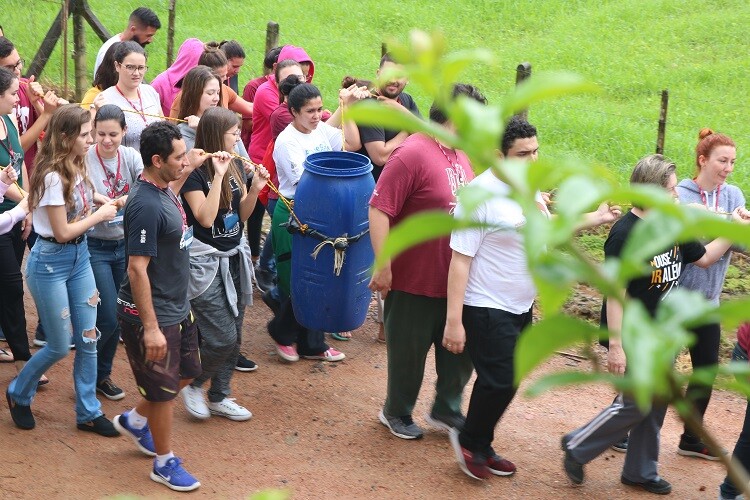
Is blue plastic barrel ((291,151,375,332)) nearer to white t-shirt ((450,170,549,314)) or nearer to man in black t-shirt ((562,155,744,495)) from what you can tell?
white t-shirt ((450,170,549,314))

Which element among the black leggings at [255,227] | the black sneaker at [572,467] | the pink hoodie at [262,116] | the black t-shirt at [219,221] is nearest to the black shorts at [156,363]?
the black t-shirt at [219,221]

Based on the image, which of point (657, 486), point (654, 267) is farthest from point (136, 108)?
point (657, 486)

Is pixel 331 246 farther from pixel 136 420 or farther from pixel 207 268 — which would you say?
pixel 136 420

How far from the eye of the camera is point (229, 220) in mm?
5254

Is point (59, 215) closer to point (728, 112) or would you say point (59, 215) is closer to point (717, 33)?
point (728, 112)

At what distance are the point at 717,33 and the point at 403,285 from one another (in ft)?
38.2

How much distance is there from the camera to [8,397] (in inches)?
207

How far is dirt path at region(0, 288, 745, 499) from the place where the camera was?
16.3ft

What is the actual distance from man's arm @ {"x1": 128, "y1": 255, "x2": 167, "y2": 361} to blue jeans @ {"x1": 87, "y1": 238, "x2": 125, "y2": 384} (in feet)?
2.93

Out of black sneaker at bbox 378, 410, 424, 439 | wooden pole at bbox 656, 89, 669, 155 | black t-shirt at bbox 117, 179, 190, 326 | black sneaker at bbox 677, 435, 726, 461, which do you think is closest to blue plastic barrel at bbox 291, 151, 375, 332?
black sneaker at bbox 378, 410, 424, 439

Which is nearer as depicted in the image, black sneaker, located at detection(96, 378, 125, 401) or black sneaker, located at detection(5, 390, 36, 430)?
black sneaker, located at detection(5, 390, 36, 430)

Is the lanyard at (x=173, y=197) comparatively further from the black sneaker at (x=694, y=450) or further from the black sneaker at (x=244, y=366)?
the black sneaker at (x=694, y=450)

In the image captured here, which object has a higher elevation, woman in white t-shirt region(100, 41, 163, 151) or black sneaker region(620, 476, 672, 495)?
woman in white t-shirt region(100, 41, 163, 151)

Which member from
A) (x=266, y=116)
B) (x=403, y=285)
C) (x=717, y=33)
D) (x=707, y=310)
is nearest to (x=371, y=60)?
(x=717, y=33)
